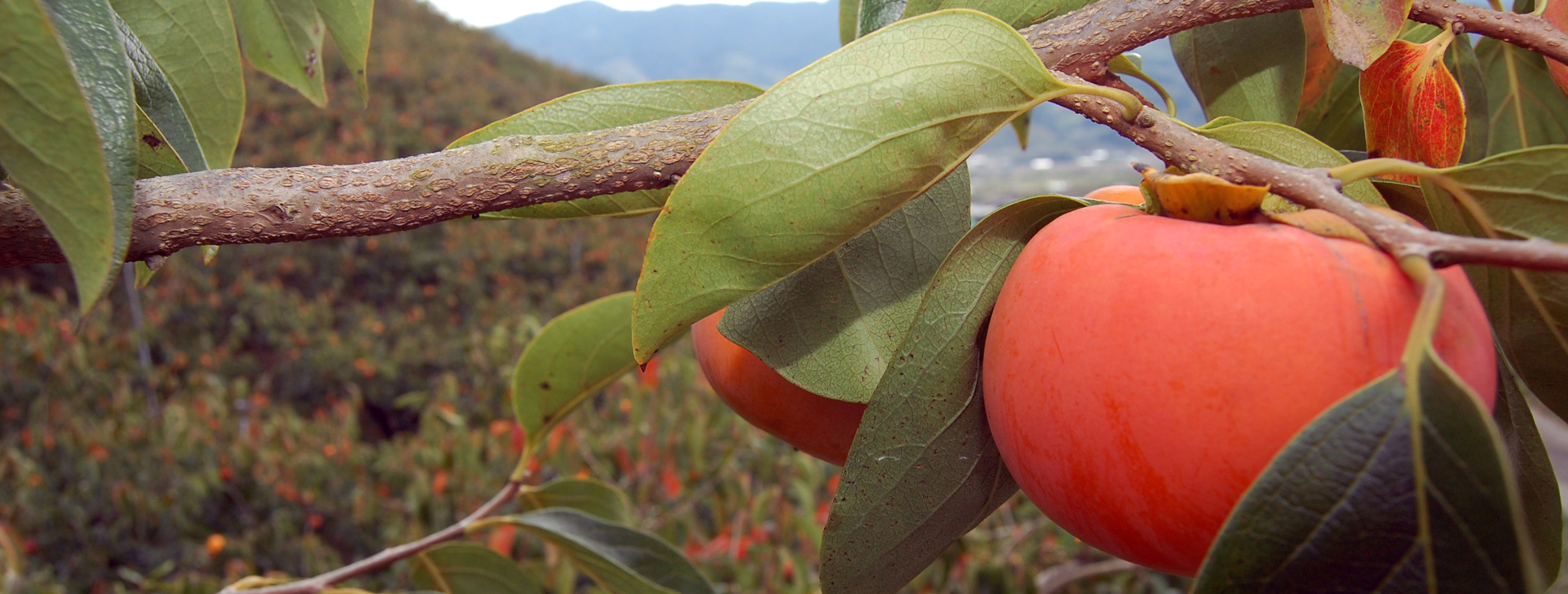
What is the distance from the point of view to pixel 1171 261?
0.33 metres

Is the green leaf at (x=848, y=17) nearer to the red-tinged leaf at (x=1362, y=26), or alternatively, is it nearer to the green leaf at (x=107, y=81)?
the red-tinged leaf at (x=1362, y=26)

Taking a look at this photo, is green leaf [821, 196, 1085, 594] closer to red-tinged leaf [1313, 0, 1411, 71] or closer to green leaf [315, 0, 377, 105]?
red-tinged leaf [1313, 0, 1411, 71]

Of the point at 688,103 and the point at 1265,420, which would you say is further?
the point at 688,103

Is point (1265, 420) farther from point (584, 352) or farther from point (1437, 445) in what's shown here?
point (584, 352)

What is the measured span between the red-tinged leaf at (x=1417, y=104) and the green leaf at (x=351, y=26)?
65cm

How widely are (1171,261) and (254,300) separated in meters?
4.69

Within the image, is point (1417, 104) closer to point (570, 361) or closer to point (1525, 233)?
point (1525, 233)

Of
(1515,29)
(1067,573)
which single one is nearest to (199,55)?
(1515,29)

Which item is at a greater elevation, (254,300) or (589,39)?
(589,39)

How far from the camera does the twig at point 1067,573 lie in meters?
1.61

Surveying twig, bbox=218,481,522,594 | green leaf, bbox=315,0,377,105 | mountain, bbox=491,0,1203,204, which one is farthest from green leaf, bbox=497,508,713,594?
mountain, bbox=491,0,1203,204

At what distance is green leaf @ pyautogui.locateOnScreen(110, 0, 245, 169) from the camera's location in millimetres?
584

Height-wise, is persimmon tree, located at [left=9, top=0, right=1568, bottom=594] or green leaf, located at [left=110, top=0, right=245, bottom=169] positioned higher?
green leaf, located at [left=110, top=0, right=245, bottom=169]

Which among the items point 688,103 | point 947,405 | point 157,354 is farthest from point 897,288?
point 157,354
